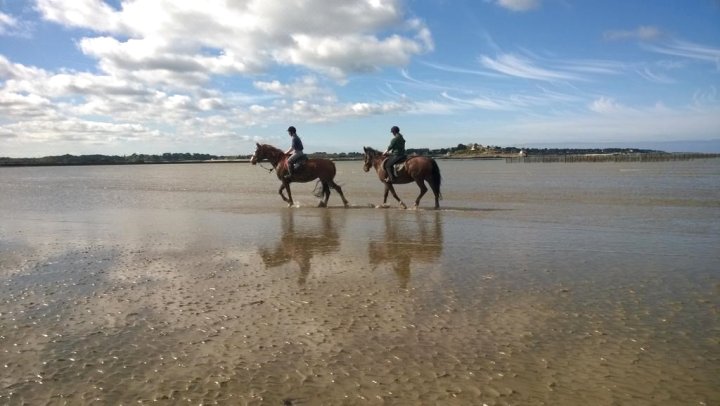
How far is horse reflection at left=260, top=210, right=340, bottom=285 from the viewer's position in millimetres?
8039

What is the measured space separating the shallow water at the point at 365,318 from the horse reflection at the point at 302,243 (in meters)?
0.07

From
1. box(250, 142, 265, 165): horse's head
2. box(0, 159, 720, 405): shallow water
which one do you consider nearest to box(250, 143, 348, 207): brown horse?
box(250, 142, 265, 165): horse's head

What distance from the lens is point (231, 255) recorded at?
8500 millimetres

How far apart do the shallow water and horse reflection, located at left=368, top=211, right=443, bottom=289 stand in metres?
0.07

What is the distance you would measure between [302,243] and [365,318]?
4.92 meters

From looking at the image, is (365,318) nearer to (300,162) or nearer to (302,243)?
(302,243)

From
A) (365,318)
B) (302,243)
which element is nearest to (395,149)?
(302,243)

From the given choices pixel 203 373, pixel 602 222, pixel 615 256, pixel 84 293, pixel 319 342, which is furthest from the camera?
pixel 602 222

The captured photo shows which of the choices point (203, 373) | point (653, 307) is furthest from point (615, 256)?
point (203, 373)

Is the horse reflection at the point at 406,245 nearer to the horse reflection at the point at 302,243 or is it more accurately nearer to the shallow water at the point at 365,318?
the shallow water at the point at 365,318

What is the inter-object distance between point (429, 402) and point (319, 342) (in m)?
1.35

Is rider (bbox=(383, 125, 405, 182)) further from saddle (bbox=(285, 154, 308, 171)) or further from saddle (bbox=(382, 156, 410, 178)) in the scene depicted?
saddle (bbox=(285, 154, 308, 171))

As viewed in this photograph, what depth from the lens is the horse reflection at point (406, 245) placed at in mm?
7797

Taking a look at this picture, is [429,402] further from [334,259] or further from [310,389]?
[334,259]
